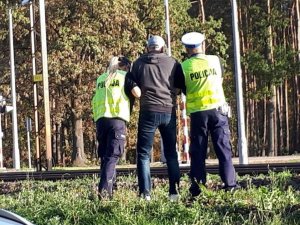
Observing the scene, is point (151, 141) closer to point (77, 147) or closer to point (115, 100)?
point (115, 100)

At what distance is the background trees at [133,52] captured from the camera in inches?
1628

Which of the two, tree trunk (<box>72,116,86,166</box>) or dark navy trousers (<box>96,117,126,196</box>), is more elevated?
tree trunk (<box>72,116,86,166</box>)

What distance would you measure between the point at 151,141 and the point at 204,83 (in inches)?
39.2

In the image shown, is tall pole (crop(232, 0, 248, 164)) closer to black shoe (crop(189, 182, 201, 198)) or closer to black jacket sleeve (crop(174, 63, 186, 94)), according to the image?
black jacket sleeve (crop(174, 63, 186, 94))

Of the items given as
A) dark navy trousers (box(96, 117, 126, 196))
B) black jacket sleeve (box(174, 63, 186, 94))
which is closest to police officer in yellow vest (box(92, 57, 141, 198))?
dark navy trousers (box(96, 117, 126, 196))

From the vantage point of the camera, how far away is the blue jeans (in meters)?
8.30

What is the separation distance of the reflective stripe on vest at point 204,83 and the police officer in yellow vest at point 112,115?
88cm

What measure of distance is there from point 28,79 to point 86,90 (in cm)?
412

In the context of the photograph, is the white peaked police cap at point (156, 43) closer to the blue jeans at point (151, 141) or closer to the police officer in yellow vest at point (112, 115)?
the police officer in yellow vest at point (112, 115)

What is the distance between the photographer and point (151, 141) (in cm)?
841

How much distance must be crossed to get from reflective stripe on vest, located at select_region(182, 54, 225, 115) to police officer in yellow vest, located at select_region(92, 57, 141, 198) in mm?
879

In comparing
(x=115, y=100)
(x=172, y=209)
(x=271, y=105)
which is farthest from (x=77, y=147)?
(x=172, y=209)

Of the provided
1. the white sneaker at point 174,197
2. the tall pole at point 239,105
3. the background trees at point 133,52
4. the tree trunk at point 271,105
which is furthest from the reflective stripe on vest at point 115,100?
the tree trunk at point 271,105

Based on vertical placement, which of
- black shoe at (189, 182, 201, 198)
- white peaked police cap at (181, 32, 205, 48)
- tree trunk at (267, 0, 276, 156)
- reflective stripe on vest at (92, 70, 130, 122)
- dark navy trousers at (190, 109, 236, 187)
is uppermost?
tree trunk at (267, 0, 276, 156)
